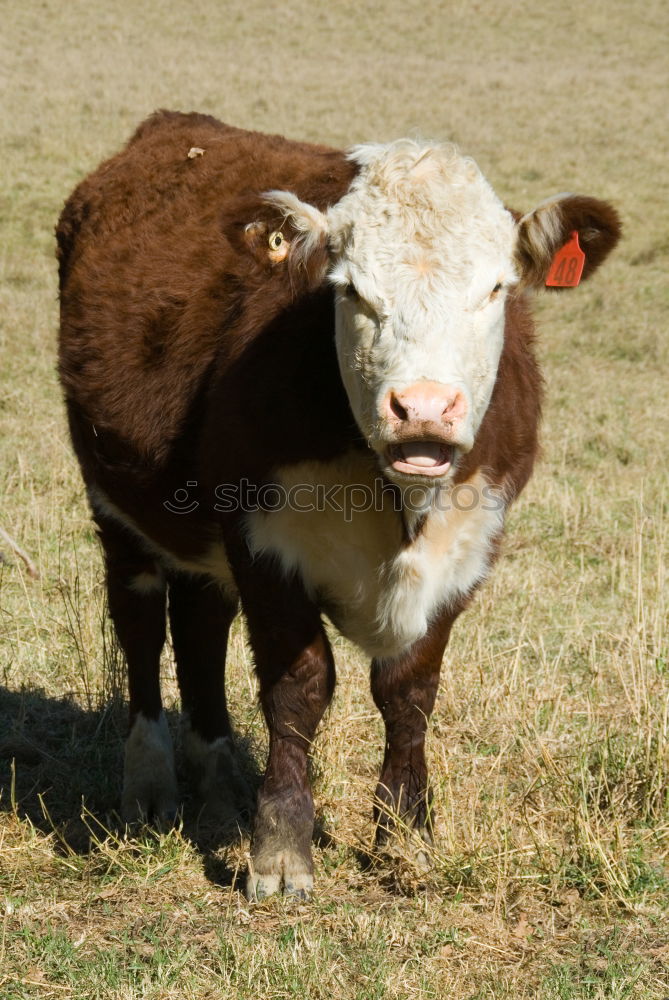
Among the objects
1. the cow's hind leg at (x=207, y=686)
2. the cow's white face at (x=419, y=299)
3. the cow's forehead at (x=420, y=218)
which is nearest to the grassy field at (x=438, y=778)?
the cow's hind leg at (x=207, y=686)

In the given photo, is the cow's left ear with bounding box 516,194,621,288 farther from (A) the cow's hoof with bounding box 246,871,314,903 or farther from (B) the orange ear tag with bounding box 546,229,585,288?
(A) the cow's hoof with bounding box 246,871,314,903

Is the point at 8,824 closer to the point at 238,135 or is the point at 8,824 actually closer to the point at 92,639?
the point at 92,639

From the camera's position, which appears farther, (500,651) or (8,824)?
(500,651)

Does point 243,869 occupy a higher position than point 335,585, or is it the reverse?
point 335,585

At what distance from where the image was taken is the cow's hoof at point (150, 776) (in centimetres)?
450

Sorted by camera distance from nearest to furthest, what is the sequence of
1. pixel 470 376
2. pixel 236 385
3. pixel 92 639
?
pixel 470 376 → pixel 236 385 → pixel 92 639

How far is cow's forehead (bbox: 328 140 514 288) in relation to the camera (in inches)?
130

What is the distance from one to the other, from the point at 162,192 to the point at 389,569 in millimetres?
1811

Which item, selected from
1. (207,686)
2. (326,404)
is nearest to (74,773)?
(207,686)

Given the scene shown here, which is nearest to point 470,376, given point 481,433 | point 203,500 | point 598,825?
point 481,433

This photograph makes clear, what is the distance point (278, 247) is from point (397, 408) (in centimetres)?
72

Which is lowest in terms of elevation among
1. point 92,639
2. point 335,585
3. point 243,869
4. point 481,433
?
point 243,869

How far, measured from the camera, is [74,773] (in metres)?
4.68

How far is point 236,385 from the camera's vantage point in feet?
11.7
